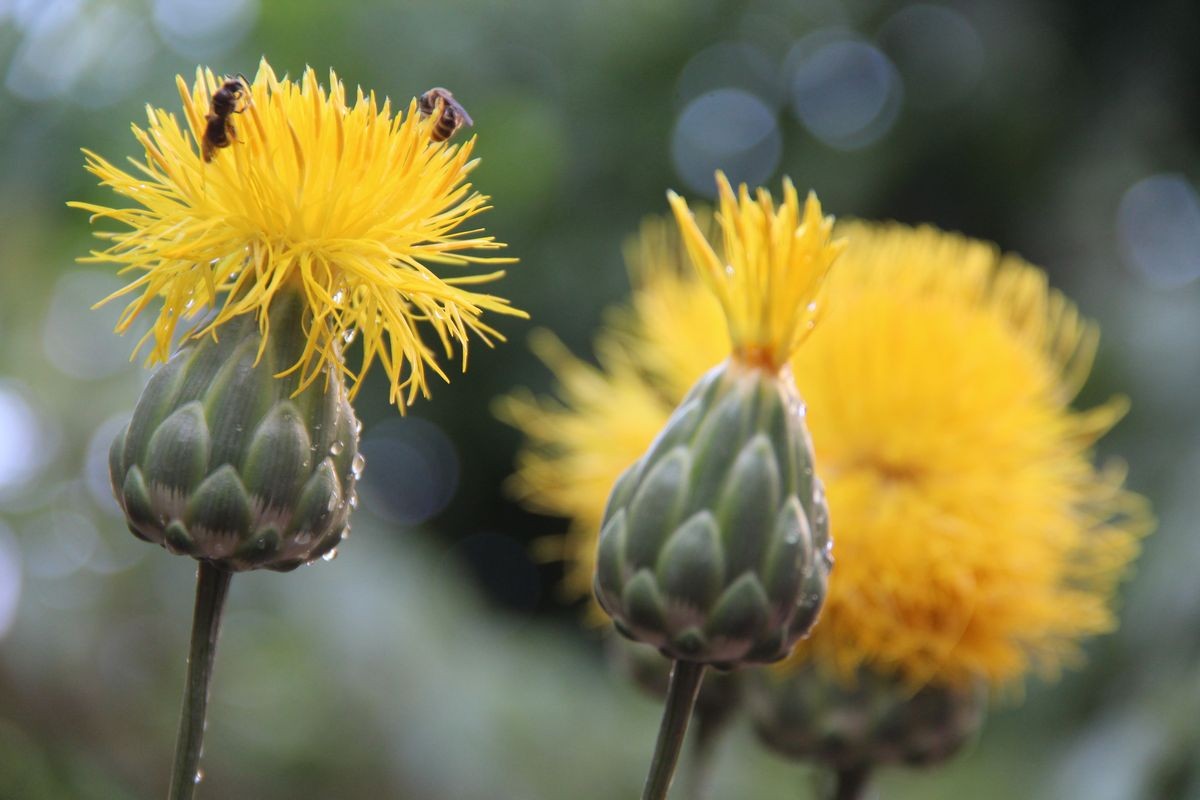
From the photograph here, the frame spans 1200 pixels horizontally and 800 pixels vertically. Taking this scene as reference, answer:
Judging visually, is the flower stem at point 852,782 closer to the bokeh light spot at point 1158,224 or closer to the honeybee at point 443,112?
the honeybee at point 443,112

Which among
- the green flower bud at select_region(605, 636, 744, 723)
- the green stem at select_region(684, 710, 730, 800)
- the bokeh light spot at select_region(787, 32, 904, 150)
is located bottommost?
the green stem at select_region(684, 710, 730, 800)

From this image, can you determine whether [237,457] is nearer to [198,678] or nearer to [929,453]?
[198,678]

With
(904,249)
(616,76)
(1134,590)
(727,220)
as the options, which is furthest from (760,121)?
(727,220)

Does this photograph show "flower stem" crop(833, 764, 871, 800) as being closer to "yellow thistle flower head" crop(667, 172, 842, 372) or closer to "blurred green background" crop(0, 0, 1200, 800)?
"yellow thistle flower head" crop(667, 172, 842, 372)

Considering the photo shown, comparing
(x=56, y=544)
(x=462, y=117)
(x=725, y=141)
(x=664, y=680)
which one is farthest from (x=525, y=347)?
(x=462, y=117)

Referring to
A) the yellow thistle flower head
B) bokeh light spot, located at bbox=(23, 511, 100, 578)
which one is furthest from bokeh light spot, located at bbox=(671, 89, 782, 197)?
the yellow thistle flower head

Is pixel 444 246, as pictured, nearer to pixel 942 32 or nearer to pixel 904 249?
pixel 904 249
